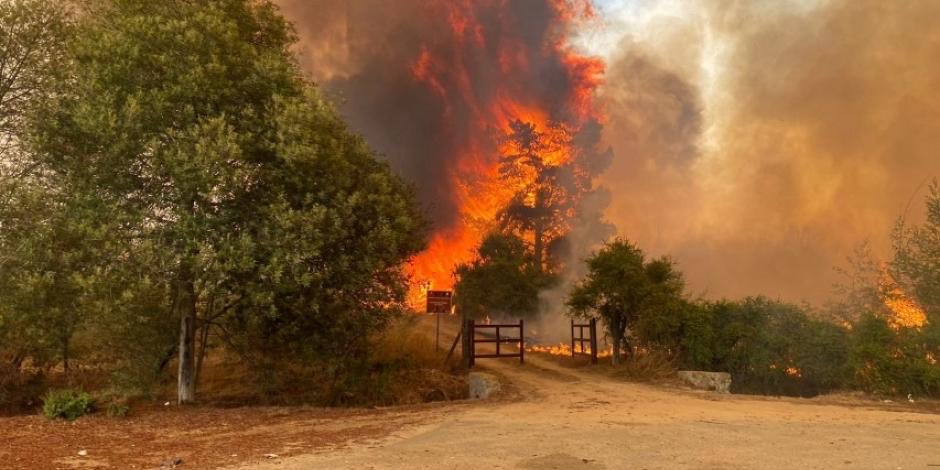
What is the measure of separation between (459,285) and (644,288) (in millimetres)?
27985

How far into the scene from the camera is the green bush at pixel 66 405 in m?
13.4

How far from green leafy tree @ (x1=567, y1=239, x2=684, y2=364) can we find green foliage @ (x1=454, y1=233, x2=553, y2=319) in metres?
20.4

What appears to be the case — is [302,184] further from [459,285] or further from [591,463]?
[459,285]

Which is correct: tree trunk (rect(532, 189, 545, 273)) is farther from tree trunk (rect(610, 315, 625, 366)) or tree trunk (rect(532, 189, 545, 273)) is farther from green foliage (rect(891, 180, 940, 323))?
green foliage (rect(891, 180, 940, 323))

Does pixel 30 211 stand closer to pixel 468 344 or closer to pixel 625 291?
pixel 468 344

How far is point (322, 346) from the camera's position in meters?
16.8

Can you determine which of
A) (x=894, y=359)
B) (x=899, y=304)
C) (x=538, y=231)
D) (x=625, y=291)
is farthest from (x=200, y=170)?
(x=538, y=231)

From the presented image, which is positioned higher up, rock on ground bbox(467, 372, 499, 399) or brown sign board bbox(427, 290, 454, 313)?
brown sign board bbox(427, 290, 454, 313)

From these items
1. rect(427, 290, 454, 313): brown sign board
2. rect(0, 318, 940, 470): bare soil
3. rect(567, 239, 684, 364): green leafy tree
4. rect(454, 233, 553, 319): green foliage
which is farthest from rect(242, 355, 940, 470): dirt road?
rect(454, 233, 553, 319): green foliage

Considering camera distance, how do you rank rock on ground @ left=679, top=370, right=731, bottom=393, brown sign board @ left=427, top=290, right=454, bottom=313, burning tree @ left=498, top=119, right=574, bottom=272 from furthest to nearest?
1. burning tree @ left=498, top=119, right=574, bottom=272
2. brown sign board @ left=427, top=290, right=454, bottom=313
3. rock on ground @ left=679, top=370, right=731, bottom=393

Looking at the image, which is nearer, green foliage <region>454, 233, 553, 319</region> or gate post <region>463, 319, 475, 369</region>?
gate post <region>463, 319, 475, 369</region>

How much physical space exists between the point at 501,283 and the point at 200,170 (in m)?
37.0

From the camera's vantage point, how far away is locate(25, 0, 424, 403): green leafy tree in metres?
13.2

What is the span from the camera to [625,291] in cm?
2531
